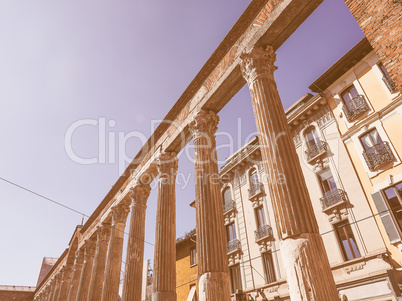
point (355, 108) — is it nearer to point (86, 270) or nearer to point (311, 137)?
point (311, 137)

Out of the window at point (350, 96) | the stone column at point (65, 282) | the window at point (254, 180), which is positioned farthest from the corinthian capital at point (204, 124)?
the stone column at point (65, 282)

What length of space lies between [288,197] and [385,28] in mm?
3326

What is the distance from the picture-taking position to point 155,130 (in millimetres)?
13000

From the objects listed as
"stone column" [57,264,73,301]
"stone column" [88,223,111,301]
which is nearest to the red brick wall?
"stone column" [88,223,111,301]

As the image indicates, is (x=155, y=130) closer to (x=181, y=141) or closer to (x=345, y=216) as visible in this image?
(x=181, y=141)

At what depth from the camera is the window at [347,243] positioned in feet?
39.9

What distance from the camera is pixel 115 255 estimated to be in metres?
13.5

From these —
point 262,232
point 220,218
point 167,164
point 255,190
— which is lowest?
point 220,218

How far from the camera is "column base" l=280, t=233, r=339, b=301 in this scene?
4.38m

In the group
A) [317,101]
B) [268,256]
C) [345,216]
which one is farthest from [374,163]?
[268,256]

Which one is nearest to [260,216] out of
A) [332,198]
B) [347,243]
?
[332,198]

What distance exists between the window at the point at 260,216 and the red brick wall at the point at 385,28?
46.0 ft

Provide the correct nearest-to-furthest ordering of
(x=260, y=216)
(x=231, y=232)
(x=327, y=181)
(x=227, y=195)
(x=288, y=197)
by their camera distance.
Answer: (x=288, y=197)
(x=327, y=181)
(x=260, y=216)
(x=231, y=232)
(x=227, y=195)

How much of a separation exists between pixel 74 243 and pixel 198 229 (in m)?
20.0
